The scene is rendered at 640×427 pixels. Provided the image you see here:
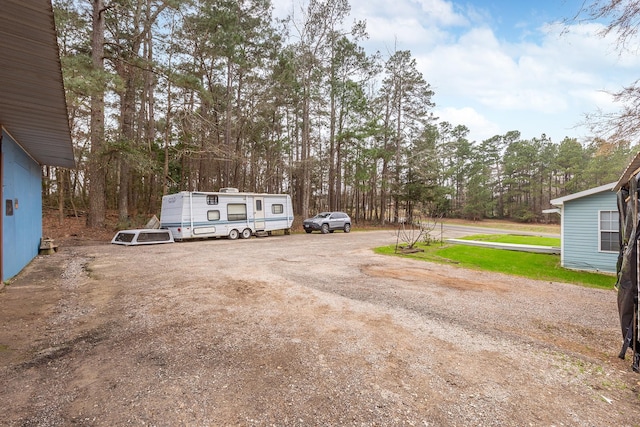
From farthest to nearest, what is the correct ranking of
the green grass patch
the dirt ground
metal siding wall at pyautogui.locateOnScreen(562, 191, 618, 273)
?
the green grass patch, metal siding wall at pyautogui.locateOnScreen(562, 191, 618, 273), the dirt ground

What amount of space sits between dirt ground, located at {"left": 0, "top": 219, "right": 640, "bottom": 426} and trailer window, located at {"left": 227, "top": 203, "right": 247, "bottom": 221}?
8432 mm

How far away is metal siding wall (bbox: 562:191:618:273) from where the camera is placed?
8.88 m

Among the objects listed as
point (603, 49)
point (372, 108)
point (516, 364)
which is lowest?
point (516, 364)

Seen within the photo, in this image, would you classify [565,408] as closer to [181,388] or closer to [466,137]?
[181,388]

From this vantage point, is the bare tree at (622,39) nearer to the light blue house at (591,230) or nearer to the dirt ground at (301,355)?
the light blue house at (591,230)

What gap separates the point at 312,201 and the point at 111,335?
29454mm

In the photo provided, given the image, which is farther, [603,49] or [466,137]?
[466,137]

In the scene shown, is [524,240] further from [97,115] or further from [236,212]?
[97,115]

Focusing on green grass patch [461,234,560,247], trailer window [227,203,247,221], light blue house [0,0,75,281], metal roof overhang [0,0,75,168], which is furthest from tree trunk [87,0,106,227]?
green grass patch [461,234,560,247]

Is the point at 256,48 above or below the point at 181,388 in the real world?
above

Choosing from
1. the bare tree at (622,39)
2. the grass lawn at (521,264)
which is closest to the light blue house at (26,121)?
the bare tree at (622,39)

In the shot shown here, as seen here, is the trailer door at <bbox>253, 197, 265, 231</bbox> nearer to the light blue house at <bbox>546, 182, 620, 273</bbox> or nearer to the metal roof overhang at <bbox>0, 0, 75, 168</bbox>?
the metal roof overhang at <bbox>0, 0, 75, 168</bbox>

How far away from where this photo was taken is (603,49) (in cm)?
602

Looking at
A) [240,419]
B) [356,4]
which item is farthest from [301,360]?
[356,4]
